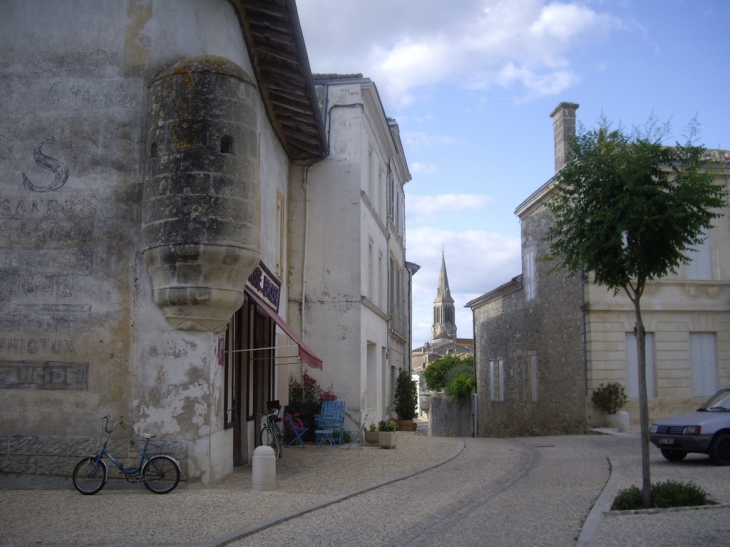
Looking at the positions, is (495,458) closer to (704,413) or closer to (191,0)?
(704,413)

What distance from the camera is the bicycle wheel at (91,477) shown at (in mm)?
9008

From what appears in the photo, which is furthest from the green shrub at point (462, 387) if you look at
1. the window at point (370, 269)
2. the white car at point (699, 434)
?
the white car at point (699, 434)

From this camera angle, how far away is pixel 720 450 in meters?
11.9

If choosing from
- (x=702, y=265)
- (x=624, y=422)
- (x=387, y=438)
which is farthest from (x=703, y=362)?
(x=387, y=438)

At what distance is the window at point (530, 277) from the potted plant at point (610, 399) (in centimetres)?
584

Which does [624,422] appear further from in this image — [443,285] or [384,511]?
[443,285]

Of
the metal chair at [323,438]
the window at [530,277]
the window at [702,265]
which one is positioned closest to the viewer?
the metal chair at [323,438]

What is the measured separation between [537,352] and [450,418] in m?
14.1

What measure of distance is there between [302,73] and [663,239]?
270 inches

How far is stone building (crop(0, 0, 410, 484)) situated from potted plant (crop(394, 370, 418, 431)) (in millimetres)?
13337

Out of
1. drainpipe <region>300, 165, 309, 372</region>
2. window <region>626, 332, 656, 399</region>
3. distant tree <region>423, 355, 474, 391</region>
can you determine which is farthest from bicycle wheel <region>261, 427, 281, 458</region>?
distant tree <region>423, 355, 474, 391</region>

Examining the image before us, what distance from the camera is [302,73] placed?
42.4 feet

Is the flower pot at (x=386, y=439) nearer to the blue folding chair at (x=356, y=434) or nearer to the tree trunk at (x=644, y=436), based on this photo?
the blue folding chair at (x=356, y=434)

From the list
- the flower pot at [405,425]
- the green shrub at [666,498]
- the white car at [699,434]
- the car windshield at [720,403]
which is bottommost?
the flower pot at [405,425]
